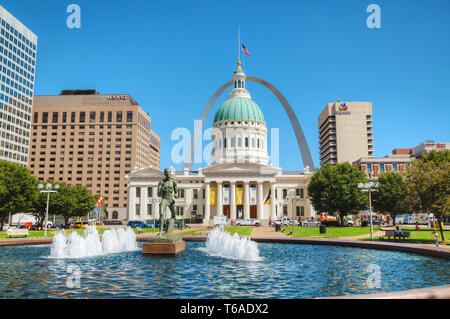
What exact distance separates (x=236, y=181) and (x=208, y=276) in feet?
273

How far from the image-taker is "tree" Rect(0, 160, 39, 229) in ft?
186

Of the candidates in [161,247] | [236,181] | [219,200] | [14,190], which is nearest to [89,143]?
[219,200]

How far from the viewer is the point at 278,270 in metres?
17.4

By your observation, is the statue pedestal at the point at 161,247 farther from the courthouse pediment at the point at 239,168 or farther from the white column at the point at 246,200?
the courthouse pediment at the point at 239,168

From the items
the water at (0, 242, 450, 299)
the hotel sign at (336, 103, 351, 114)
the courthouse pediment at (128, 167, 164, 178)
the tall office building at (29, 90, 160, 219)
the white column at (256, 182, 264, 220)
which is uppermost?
the hotel sign at (336, 103, 351, 114)

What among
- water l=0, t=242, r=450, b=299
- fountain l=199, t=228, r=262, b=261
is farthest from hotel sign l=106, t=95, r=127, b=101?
water l=0, t=242, r=450, b=299

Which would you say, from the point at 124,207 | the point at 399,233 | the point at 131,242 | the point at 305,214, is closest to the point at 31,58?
the point at 124,207

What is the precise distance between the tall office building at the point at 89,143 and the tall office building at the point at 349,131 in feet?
279

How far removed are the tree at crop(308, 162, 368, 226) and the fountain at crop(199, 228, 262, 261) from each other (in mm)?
49250

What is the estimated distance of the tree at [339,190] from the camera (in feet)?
234

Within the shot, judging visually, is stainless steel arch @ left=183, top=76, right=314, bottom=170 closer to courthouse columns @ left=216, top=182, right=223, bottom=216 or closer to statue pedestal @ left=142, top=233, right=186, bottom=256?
Answer: courthouse columns @ left=216, top=182, right=223, bottom=216

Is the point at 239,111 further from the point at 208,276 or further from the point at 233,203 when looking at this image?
the point at 208,276
